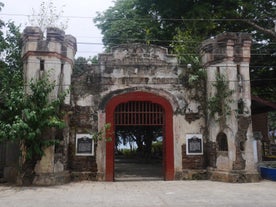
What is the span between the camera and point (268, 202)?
8.43 meters

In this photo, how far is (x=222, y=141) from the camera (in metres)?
13.1

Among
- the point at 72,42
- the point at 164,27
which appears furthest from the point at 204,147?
the point at 164,27

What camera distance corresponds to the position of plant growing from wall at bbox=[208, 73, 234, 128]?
509 inches

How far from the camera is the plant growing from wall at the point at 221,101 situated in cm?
1292

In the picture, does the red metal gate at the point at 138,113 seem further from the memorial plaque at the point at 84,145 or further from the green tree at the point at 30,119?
the green tree at the point at 30,119

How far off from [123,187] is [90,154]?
2.40 meters

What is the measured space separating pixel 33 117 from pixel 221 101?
7.18 metres

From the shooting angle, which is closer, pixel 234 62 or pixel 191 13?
pixel 234 62

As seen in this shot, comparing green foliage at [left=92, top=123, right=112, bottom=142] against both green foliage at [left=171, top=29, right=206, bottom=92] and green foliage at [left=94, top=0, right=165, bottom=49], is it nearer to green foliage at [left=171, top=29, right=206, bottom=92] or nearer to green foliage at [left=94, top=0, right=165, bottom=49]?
green foliage at [left=171, top=29, right=206, bottom=92]

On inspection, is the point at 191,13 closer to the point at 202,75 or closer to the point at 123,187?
the point at 202,75

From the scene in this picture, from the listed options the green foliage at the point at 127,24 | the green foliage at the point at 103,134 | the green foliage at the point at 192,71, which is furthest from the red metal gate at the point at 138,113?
the green foliage at the point at 127,24

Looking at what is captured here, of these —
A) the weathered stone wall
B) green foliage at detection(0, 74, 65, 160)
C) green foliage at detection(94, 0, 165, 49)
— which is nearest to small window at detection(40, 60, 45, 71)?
green foliage at detection(0, 74, 65, 160)

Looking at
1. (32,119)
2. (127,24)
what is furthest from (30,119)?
(127,24)

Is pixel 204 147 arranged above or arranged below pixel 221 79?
below
